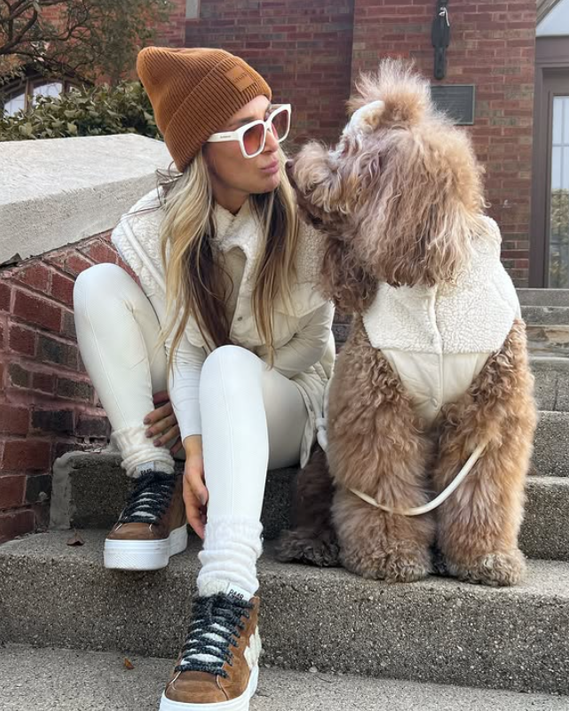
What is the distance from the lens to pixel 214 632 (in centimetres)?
126

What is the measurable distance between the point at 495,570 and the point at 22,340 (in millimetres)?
1322

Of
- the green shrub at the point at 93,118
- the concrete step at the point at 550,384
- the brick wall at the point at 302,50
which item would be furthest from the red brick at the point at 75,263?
the brick wall at the point at 302,50

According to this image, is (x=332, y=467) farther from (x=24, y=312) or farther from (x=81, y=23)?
(x=81, y=23)

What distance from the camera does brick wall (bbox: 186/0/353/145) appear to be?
19.5 feet

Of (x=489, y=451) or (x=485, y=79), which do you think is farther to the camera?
(x=485, y=79)

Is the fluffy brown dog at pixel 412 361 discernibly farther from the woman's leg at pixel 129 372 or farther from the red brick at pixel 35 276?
the red brick at pixel 35 276

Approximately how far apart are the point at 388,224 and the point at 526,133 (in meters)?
4.52

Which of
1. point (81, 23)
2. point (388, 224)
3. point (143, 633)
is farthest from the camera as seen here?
point (81, 23)

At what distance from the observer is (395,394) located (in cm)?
153

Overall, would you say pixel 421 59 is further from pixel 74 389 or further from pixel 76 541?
pixel 76 541

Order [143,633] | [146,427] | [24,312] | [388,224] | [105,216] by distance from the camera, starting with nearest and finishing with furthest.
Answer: [388,224]
[143,633]
[146,427]
[24,312]
[105,216]

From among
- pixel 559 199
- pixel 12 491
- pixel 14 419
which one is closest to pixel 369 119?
pixel 14 419

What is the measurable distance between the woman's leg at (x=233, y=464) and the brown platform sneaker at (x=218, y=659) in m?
0.04

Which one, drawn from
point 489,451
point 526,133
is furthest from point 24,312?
point 526,133
